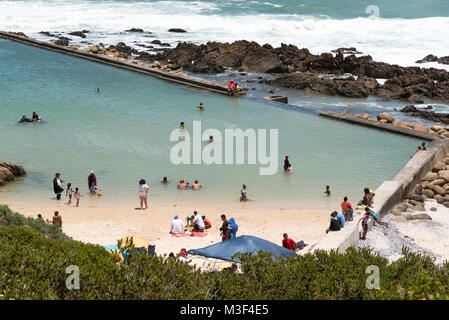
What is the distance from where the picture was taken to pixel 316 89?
35562mm

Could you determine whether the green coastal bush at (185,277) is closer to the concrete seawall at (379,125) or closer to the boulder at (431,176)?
the boulder at (431,176)

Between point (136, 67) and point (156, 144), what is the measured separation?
15493 mm

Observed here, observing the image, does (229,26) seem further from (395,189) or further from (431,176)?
(395,189)

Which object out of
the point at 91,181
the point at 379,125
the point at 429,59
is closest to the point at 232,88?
the point at 379,125

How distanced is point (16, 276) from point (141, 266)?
181 centimetres

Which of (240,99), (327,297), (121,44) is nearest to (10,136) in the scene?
(240,99)

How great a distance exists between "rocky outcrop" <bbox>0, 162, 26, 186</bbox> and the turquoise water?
270 mm

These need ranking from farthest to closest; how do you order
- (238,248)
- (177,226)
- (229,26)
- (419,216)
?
1. (229,26)
2. (419,216)
3. (177,226)
4. (238,248)

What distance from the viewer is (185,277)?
30.5ft

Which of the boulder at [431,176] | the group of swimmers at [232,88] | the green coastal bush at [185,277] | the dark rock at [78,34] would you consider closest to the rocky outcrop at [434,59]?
the group of swimmers at [232,88]

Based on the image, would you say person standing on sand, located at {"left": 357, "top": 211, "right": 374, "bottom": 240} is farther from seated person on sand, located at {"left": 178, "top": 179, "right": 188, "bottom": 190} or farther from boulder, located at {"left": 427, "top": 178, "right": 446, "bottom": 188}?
seated person on sand, located at {"left": 178, "top": 179, "right": 188, "bottom": 190}

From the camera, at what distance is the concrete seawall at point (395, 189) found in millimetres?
13289

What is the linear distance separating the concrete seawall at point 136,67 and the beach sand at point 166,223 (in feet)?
50.5

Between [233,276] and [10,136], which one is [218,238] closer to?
[233,276]
